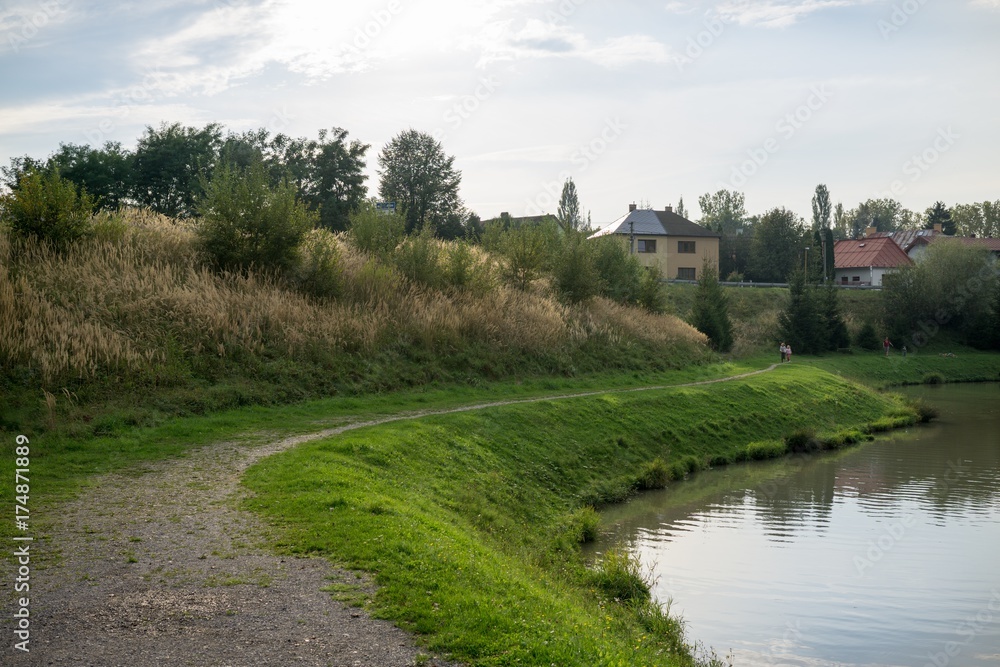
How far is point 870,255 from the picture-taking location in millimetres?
91750

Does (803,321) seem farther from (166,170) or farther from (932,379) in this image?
(166,170)

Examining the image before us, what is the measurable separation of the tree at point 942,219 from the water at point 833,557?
373 feet

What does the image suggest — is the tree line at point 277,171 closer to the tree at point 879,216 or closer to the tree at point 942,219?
the tree at point 942,219

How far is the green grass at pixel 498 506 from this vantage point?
302 inches

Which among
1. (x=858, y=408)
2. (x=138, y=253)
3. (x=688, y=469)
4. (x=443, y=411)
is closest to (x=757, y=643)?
(x=443, y=411)

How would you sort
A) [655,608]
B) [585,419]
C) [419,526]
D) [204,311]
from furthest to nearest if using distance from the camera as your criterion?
1. [585,419]
2. [204,311]
3. [655,608]
4. [419,526]

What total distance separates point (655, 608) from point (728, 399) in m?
20.6

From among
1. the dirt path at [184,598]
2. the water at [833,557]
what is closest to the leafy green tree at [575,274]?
the water at [833,557]

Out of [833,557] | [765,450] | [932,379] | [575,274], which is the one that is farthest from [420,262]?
[932,379]

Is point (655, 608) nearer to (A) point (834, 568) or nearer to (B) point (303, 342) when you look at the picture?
(A) point (834, 568)

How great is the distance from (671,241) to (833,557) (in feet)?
227

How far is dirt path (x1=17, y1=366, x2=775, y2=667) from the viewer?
6.48 metres

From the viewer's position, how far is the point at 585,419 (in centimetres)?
2388

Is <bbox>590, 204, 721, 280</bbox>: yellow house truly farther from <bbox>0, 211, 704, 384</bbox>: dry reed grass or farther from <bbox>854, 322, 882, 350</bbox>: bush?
<bbox>0, 211, 704, 384</bbox>: dry reed grass
